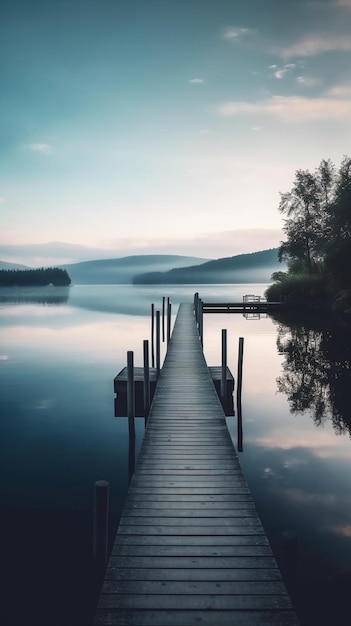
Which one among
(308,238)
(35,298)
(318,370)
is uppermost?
(308,238)

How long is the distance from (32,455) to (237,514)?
25.5 ft

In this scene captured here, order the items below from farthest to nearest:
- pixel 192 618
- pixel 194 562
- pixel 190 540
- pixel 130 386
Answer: pixel 130 386, pixel 190 540, pixel 194 562, pixel 192 618

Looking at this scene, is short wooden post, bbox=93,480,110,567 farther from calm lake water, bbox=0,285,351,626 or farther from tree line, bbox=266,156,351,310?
tree line, bbox=266,156,351,310

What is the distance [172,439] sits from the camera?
335 inches

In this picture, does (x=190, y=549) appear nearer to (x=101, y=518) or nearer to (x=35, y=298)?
(x=101, y=518)

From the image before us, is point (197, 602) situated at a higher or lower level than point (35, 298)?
lower

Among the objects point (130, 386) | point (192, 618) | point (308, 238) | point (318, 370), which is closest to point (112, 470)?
point (130, 386)

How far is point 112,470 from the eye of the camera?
10.8 metres

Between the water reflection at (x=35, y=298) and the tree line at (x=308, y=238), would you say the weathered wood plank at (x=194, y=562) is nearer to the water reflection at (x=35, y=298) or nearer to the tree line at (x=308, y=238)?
the tree line at (x=308, y=238)

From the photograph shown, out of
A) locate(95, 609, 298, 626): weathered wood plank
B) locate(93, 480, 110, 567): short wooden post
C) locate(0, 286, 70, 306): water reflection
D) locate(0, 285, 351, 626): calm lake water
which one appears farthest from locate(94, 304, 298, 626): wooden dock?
locate(0, 286, 70, 306): water reflection

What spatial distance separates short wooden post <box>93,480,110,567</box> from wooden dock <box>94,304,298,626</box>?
270mm

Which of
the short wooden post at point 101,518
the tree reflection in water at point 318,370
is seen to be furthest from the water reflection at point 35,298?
the short wooden post at point 101,518

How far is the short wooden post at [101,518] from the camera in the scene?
500 cm

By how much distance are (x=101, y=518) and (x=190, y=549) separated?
1.17 metres
